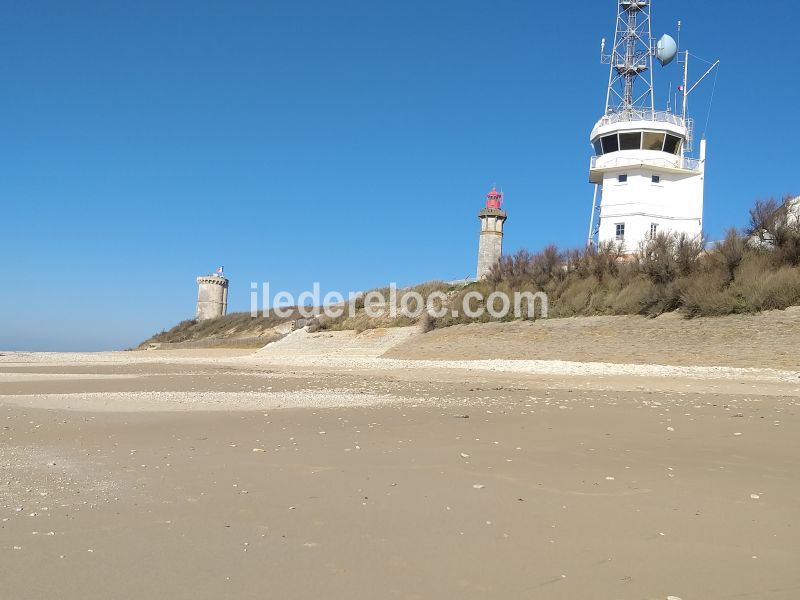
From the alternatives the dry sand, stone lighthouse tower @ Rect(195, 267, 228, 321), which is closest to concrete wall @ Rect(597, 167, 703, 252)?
the dry sand

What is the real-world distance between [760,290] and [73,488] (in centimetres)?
1824

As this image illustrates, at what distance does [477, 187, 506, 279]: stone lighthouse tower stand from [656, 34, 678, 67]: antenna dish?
11974mm

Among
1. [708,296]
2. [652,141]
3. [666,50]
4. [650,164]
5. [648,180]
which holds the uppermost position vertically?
[666,50]

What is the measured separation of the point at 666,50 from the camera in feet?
115

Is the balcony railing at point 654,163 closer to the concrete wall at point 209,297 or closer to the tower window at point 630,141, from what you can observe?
the tower window at point 630,141

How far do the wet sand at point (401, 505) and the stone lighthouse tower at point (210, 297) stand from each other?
46.9 meters

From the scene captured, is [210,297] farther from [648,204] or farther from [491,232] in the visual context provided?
[648,204]

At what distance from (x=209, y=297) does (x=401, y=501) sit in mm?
51901

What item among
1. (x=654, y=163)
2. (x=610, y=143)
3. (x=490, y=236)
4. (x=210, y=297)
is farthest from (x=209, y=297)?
(x=654, y=163)

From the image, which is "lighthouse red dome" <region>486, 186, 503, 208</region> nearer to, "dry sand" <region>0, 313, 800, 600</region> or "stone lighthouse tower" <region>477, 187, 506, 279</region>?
"stone lighthouse tower" <region>477, 187, 506, 279</region>

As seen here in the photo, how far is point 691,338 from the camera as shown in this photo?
56.9 feet

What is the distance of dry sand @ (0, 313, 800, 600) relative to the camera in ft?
8.26

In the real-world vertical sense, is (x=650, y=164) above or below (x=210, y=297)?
above

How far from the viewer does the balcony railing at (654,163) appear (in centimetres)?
3216
